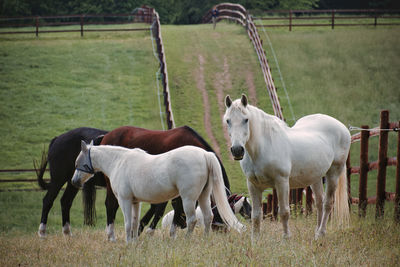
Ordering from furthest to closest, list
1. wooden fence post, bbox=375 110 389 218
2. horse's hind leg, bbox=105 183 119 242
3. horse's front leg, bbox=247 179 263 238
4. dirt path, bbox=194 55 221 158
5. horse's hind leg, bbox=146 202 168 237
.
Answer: dirt path, bbox=194 55 221 158, horse's hind leg, bbox=146 202 168 237, wooden fence post, bbox=375 110 389 218, horse's hind leg, bbox=105 183 119 242, horse's front leg, bbox=247 179 263 238

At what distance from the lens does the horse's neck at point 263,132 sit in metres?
7.13

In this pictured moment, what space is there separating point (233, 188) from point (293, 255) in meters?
11.8

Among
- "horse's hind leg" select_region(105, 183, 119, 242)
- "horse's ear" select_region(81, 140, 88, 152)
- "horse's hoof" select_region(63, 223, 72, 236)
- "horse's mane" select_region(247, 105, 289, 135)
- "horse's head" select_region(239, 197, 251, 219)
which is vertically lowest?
"horse's hoof" select_region(63, 223, 72, 236)

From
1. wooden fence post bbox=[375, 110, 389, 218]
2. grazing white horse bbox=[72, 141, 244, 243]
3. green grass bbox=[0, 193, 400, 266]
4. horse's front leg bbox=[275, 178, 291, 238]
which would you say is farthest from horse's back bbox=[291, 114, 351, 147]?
grazing white horse bbox=[72, 141, 244, 243]

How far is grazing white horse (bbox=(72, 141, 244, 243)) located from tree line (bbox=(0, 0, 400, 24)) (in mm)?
46045

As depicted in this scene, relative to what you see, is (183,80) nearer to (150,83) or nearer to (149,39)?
(150,83)

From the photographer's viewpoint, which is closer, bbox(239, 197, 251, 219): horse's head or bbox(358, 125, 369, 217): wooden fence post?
bbox(358, 125, 369, 217): wooden fence post

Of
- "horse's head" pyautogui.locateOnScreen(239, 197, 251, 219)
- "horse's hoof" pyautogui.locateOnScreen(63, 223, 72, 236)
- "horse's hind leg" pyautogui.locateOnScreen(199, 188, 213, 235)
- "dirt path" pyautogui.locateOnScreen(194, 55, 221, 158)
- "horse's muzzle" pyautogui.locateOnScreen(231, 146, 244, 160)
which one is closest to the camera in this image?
"horse's muzzle" pyautogui.locateOnScreen(231, 146, 244, 160)

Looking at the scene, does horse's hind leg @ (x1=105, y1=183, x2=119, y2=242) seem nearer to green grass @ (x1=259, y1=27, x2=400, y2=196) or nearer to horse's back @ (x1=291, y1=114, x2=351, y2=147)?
horse's back @ (x1=291, y1=114, x2=351, y2=147)

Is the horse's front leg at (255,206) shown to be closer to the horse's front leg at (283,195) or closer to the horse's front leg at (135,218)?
the horse's front leg at (283,195)

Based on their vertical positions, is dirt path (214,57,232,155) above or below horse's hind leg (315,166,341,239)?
above

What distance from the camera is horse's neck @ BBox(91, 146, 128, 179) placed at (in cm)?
853

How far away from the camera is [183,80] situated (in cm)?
2689

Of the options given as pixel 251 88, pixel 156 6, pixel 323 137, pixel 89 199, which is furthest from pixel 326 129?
pixel 156 6
